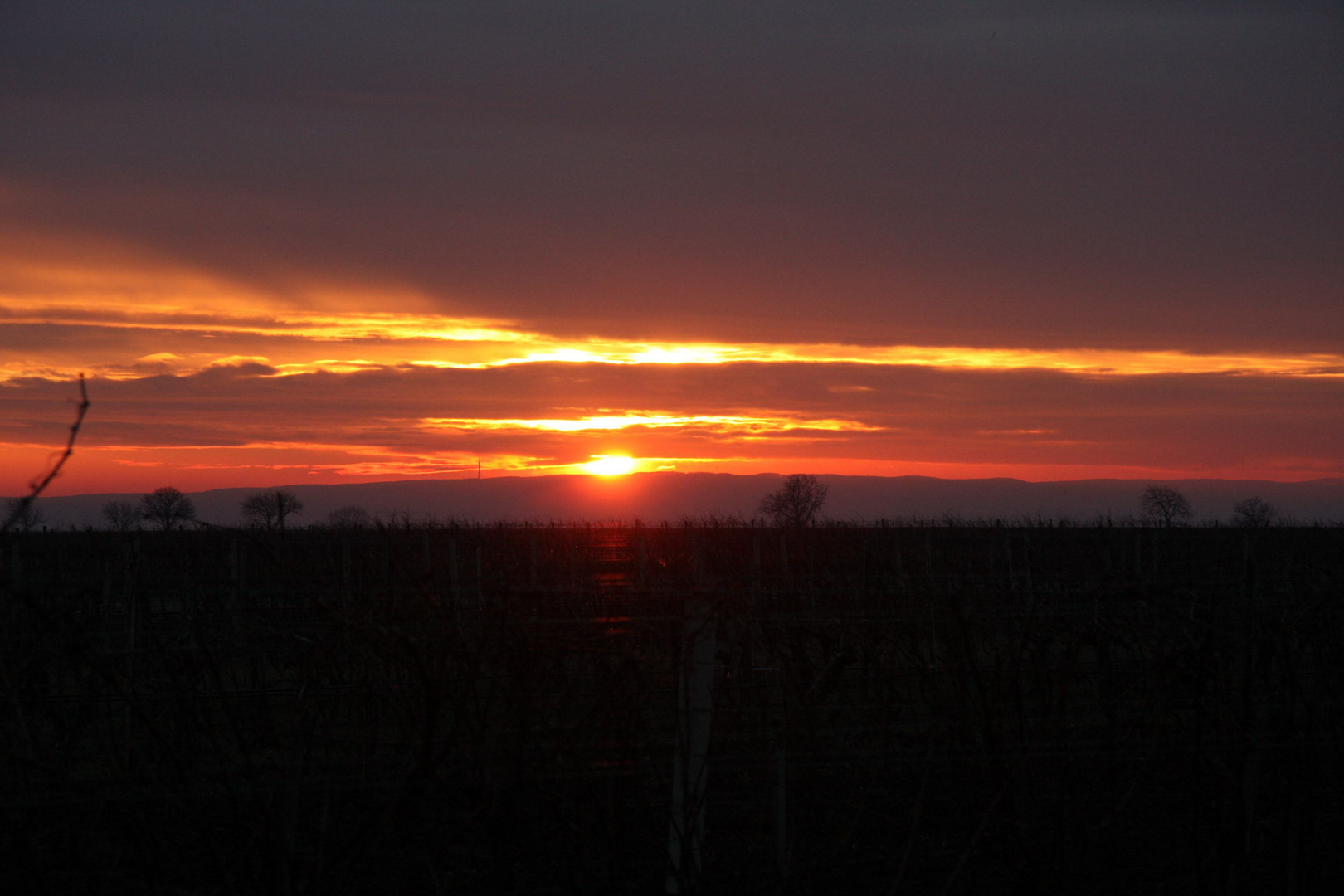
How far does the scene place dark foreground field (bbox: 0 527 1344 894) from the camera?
313cm

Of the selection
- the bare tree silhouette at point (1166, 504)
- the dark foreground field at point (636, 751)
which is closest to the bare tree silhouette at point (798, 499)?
the bare tree silhouette at point (1166, 504)

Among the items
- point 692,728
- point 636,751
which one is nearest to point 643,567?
point 636,751

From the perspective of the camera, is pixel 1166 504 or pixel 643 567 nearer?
pixel 643 567

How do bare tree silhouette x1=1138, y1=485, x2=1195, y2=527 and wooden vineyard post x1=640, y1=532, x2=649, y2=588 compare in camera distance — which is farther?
bare tree silhouette x1=1138, y1=485, x2=1195, y2=527

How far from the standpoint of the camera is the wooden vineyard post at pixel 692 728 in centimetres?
321

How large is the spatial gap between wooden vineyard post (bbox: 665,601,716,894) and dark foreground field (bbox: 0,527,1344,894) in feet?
0.03

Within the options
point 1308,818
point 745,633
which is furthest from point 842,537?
point 1308,818

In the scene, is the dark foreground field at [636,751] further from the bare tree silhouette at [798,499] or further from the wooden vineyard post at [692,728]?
the bare tree silhouette at [798,499]

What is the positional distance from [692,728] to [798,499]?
82.6 meters

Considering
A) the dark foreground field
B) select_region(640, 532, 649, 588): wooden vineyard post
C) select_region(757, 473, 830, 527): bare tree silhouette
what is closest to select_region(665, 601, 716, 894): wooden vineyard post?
the dark foreground field

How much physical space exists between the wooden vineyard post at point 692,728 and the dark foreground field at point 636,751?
10mm

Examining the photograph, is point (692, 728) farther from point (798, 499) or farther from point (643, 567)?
point (798, 499)

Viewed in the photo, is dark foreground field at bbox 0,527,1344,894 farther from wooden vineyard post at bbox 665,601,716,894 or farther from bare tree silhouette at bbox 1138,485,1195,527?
bare tree silhouette at bbox 1138,485,1195,527

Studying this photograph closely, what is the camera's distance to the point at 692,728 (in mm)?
3270
